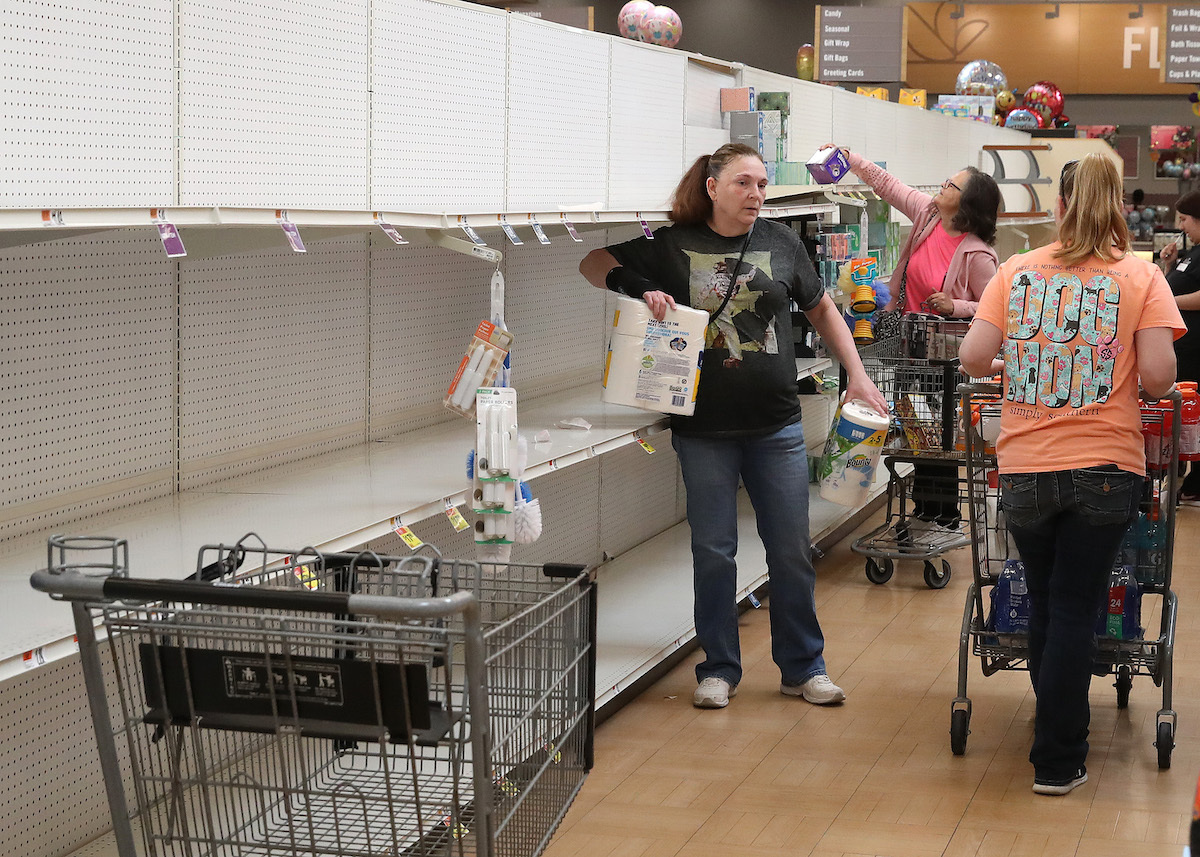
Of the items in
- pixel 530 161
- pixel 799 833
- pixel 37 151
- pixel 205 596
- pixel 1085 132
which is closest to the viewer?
pixel 205 596

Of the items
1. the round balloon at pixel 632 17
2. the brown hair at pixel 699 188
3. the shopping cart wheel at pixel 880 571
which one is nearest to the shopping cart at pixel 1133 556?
the brown hair at pixel 699 188

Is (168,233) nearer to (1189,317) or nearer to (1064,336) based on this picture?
(1064,336)

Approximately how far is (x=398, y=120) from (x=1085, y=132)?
42.2 feet

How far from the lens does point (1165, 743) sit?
4094 millimetres

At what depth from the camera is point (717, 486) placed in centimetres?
461

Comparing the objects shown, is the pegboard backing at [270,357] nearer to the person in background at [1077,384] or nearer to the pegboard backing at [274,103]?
the pegboard backing at [274,103]

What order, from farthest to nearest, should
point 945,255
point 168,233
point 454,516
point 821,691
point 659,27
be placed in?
point 659,27 < point 945,255 < point 821,691 < point 454,516 < point 168,233

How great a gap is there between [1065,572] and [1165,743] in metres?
0.74

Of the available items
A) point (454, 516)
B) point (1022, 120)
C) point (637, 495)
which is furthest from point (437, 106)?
point (1022, 120)

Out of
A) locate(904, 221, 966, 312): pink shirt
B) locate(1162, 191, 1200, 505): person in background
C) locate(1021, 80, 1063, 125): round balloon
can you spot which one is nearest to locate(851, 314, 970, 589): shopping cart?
locate(904, 221, 966, 312): pink shirt

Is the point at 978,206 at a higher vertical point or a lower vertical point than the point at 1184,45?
lower

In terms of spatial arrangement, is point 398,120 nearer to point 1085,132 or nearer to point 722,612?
point 722,612

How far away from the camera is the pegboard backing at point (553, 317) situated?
532cm

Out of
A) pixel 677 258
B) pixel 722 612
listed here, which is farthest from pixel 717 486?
pixel 677 258
